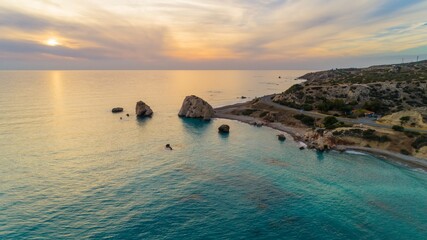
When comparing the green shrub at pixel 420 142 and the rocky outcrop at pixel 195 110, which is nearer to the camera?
the green shrub at pixel 420 142

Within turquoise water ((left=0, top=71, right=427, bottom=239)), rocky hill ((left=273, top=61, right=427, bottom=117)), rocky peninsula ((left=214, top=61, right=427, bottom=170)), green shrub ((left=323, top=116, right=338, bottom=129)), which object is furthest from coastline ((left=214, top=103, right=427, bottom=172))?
rocky hill ((left=273, top=61, right=427, bottom=117))

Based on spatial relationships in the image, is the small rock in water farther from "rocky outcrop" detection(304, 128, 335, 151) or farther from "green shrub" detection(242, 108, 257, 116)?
"green shrub" detection(242, 108, 257, 116)

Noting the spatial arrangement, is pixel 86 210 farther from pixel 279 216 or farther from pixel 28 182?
pixel 279 216

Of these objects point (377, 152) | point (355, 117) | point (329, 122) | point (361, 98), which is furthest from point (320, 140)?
point (361, 98)

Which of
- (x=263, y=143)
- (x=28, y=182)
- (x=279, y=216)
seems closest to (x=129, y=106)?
(x=263, y=143)

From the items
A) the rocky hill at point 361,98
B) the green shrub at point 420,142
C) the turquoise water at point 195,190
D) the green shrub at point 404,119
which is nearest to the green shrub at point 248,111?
the rocky hill at point 361,98

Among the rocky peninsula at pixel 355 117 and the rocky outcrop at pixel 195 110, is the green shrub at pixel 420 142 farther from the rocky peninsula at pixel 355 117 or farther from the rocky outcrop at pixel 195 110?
the rocky outcrop at pixel 195 110

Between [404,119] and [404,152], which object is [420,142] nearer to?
[404,152]
